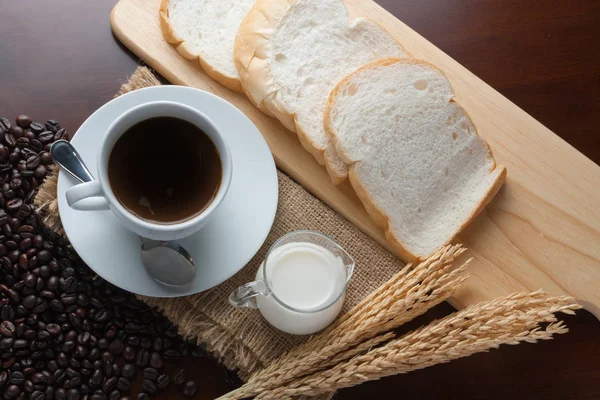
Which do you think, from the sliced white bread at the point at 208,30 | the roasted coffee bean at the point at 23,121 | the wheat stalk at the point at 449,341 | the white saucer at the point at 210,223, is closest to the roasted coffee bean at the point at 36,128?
the roasted coffee bean at the point at 23,121

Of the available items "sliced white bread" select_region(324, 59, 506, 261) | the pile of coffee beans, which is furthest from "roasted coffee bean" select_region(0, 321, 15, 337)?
"sliced white bread" select_region(324, 59, 506, 261)

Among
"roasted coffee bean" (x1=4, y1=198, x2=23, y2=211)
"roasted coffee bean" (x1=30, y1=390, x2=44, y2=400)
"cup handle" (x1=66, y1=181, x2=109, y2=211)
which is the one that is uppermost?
"cup handle" (x1=66, y1=181, x2=109, y2=211)

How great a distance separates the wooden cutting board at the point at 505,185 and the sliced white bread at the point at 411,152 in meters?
0.07

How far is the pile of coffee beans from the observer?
1.76 meters

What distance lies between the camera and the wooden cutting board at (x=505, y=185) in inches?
72.5

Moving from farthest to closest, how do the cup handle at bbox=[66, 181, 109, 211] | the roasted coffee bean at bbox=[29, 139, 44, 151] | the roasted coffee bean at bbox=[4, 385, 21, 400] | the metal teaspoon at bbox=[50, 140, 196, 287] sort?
1. the roasted coffee bean at bbox=[29, 139, 44, 151]
2. the roasted coffee bean at bbox=[4, 385, 21, 400]
3. the metal teaspoon at bbox=[50, 140, 196, 287]
4. the cup handle at bbox=[66, 181, 109, 211]

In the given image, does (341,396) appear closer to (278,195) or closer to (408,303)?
(408,303)

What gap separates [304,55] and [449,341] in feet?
3.14

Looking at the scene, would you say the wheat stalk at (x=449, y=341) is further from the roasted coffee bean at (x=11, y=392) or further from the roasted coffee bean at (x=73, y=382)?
the roasted coffee bean at (x=11, y=392)

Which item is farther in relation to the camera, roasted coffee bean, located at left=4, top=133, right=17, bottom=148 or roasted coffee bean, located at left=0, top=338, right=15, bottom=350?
roasted coffee bean, located at left=4, top=133, right=17, bottom=148

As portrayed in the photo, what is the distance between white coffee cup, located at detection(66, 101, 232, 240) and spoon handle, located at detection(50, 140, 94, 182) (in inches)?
7.5

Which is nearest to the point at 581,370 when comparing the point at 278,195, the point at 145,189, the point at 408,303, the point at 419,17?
the point at 408,303

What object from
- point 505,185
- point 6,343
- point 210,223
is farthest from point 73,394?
point 505,185

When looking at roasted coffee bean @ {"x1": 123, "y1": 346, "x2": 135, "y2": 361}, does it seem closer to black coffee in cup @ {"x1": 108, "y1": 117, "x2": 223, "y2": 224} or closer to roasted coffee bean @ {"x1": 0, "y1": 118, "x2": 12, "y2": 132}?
black coffee in cup @ {"x1": 108, "y1": 117, "x2": 223, "y2": 224}
